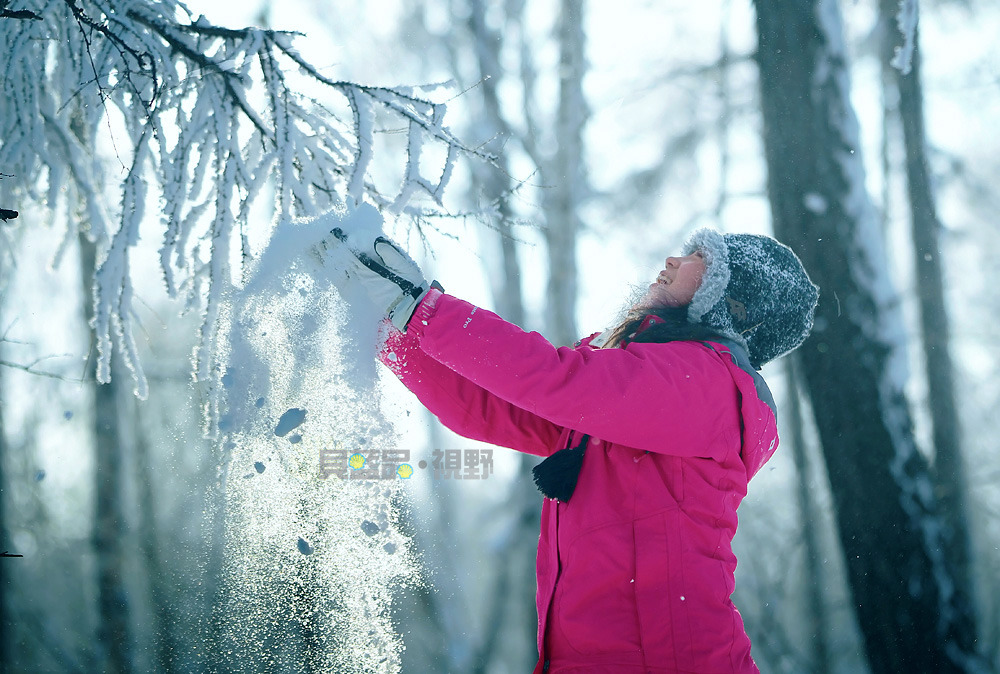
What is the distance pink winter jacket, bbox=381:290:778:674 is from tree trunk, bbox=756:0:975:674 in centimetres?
139

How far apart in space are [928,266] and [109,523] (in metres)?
7.31

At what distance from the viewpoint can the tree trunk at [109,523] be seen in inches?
210

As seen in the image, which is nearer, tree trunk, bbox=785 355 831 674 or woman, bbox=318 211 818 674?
woman, bbox=318 211 818 674

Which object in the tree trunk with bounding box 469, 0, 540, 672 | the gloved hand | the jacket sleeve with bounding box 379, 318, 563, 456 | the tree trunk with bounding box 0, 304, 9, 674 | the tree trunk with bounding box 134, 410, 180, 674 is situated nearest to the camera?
the gloved hand

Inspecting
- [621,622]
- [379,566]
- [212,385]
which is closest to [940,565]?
[621,622]

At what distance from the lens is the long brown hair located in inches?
59.6

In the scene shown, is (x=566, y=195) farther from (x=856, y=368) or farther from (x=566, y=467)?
(x=566, y=467)

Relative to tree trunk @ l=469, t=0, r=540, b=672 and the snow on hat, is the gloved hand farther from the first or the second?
tree trunk @ l=469, t=0, r=540, b=672

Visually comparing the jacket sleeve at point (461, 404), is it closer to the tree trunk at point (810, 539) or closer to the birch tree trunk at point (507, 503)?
the birch tree trunk at point (507, 503)

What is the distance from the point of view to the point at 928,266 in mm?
5211

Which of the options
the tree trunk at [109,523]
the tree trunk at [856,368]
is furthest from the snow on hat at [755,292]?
the tree trunk at [109,523]

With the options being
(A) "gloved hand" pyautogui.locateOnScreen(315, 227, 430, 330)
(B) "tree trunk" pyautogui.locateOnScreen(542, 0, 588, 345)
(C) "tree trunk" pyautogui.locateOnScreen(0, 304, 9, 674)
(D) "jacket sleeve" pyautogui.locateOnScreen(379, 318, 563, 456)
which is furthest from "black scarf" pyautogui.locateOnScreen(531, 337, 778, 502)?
(C) "tree trunk" pyautogui.locateOnScreen(0, 304, 9, 674)

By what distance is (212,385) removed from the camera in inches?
65.0

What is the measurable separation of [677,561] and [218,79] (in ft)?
5.40
